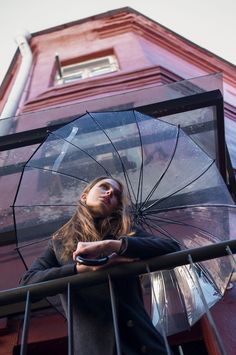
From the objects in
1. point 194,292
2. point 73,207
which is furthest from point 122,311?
point 73,207

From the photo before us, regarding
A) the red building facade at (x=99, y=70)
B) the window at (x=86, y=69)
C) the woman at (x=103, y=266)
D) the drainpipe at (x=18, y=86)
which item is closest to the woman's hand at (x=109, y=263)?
the woman at (x=103, y=266)

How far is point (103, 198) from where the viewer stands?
8.23ft

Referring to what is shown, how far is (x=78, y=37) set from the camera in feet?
36.6

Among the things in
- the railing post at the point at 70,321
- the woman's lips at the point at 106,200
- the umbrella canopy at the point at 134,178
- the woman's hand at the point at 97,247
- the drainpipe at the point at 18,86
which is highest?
the drainpipe at the point at 18,86

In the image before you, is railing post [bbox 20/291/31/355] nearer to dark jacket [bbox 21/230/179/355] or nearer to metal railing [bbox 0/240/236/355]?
metal railing [bbox 0/240/236/355]

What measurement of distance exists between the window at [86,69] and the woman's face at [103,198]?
23.7 feet

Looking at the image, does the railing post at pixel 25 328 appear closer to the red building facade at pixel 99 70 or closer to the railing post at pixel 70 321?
the railing post at pixel 70 321

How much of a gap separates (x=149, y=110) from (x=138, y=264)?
7.92 feet

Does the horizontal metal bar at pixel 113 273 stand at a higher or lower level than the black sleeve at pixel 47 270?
lower

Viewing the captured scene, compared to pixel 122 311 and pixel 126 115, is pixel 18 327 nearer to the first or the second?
pixel 122 311

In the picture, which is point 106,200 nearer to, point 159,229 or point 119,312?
point 119,312

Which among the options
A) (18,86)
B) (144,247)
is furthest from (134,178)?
(18,86)

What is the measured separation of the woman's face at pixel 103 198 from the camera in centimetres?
246

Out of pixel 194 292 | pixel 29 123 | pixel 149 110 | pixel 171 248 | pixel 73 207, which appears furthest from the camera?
pixel 29 123
